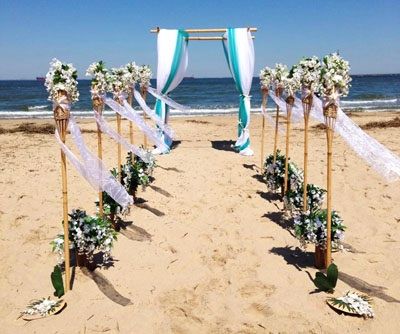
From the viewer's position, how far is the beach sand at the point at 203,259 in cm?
424

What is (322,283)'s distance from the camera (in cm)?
461

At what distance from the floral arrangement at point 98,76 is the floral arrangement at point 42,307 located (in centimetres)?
274

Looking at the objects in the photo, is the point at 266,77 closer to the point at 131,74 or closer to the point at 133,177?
the point at 131,74

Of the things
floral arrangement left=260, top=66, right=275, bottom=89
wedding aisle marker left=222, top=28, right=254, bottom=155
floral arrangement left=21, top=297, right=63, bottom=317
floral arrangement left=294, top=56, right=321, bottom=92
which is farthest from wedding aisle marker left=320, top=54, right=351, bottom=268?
wedding aisle marker left=222, top=28, right=254, bottom=155

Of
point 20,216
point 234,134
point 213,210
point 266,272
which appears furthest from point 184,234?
point 234,134

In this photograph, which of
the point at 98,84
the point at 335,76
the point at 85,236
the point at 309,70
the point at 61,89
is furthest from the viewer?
the point at 98,84

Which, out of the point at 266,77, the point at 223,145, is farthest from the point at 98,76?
the point at 223,145

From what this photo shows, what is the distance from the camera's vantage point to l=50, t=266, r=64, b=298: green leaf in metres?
4.47

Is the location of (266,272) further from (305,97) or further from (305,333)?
(305,97)

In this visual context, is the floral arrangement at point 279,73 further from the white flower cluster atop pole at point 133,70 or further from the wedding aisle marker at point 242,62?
the wedding aisle marker at point 242,62

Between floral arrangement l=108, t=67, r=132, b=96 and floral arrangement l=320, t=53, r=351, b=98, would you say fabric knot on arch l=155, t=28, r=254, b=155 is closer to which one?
floral arrangement l=108, t=67, r=132, b=96

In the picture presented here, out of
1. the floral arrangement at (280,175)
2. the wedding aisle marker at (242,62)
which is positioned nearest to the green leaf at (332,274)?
the floral arrangement at (280,175)

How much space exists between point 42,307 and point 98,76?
2971 mm

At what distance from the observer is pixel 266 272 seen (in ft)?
17.0
